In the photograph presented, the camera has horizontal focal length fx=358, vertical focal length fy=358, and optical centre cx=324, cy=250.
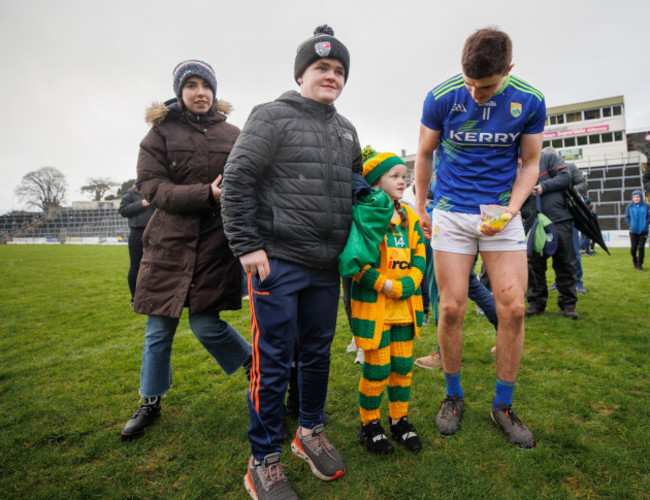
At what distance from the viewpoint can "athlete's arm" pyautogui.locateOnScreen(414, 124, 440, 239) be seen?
93.1 inches

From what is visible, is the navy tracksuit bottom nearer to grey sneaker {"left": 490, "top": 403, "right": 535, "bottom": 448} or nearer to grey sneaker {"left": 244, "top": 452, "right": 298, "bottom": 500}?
grey sneaker {"left": 244, "top": 452, "right": 298, "bottom": 500}

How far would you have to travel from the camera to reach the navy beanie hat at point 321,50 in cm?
187

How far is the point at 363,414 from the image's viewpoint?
2.12m

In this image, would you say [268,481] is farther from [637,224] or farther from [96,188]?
[96,188]

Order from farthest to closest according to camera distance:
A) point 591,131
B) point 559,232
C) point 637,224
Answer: point 591,131 < point 637,224 < point 559,232

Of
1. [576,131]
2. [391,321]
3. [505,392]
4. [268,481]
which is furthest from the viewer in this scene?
[576,131]

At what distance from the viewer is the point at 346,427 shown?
2297 mm

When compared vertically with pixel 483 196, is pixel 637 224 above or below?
below

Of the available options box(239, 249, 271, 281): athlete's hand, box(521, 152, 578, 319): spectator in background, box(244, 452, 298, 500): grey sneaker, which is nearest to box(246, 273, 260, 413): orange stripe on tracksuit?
box(239, 249, 271, 281): athlete's hand

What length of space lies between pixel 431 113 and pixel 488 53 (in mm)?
464

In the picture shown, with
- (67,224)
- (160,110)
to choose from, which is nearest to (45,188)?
(67,224)

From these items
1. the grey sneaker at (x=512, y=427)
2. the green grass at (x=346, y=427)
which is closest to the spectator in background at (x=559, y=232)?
the green grass at (x=346, y=427)

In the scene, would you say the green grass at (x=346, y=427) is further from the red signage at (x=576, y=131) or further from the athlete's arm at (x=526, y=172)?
the red signage at (x=576, y=131)

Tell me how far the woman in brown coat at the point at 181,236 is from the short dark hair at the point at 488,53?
157cm
